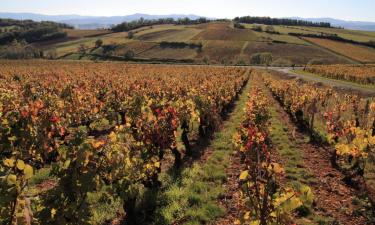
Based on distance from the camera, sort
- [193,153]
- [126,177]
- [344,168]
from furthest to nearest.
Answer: [193,153] → [344,168] → [126,177]

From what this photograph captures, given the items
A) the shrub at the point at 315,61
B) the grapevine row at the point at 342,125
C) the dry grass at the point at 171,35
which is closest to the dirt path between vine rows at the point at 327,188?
the grapevine row at the point at 342,125

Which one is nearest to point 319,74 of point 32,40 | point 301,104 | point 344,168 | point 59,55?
point 301,104

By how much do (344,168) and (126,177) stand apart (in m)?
8.33

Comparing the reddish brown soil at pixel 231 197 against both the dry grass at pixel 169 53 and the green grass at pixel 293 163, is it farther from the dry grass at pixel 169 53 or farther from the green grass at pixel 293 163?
the dry grass at pixel 169 53

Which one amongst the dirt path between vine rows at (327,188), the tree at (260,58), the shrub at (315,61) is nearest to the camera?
the dirt path between vine rows at (327,188)

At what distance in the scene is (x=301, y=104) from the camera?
18.4 metres

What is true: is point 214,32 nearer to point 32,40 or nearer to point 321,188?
point 32,40

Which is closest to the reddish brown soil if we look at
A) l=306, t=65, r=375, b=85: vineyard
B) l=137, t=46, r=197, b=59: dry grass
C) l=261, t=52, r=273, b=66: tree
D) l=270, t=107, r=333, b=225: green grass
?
l=270, t=107, r=333, b=225: green grass

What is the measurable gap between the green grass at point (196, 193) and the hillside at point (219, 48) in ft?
294

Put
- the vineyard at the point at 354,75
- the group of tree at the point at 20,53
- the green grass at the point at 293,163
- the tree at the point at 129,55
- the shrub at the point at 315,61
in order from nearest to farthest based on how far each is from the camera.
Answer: the green grass at the point at 293,163 < the vineyard at the point at 354,75 < the shrub at the point at 315,61 < the tree at the point at 129,55 < the group of tree at the point at 20,53

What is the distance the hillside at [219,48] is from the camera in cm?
10931

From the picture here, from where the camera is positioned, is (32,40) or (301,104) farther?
(32,40)

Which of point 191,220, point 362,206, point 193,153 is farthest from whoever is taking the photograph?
point 193,153

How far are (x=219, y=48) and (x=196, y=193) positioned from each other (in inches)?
4644
